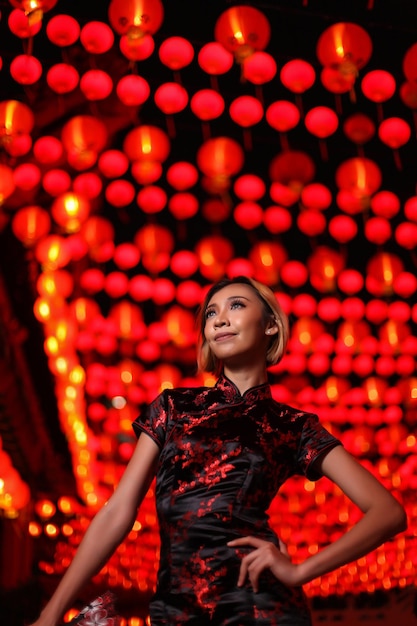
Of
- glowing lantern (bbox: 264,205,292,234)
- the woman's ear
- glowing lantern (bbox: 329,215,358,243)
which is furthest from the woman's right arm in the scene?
glowing lantern (bbox: 329,215,358,243)

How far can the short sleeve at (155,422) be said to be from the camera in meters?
2.12

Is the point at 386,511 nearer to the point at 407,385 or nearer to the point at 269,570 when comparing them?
the point at 269,570

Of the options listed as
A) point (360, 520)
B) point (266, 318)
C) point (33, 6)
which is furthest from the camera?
point (33, 6)

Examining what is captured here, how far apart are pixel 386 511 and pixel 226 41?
410 cm

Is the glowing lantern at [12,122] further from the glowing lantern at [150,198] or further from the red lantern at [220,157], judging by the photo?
the glowing lantern at [150,198]

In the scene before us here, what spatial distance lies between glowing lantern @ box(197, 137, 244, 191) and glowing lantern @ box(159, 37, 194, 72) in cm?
87

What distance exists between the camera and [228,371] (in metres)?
2.30

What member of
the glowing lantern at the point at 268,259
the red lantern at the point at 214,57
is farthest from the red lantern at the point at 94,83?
the glowing lantern at the point at 268,259

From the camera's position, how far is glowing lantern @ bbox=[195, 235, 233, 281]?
8.67m

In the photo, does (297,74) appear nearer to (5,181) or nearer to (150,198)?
A: (5,181)

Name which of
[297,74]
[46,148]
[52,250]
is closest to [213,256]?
[52,250]

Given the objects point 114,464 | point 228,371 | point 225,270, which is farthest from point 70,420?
point 228,371

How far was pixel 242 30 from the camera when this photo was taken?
214 inches

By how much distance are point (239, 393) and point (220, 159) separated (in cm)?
473
